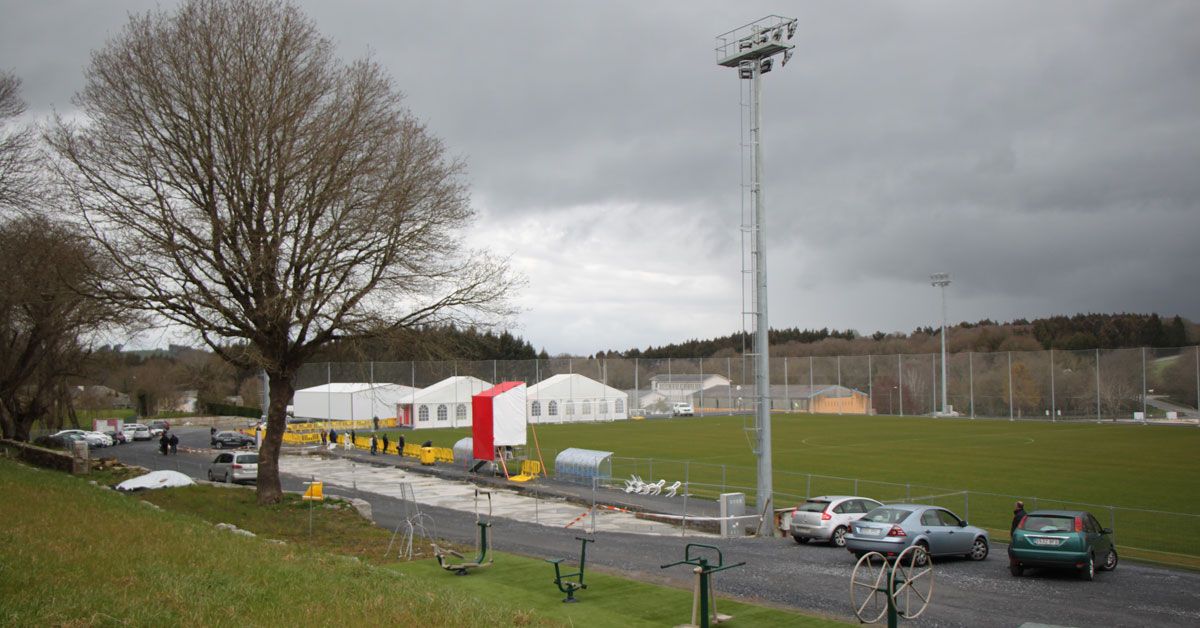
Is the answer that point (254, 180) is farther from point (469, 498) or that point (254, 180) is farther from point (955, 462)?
point (955, 462)

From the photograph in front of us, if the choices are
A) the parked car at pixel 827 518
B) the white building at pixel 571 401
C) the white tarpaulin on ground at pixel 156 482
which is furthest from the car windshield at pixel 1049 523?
the white building at pixel 571 401

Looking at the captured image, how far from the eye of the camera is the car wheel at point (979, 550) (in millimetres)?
20609

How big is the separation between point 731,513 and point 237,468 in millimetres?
22750

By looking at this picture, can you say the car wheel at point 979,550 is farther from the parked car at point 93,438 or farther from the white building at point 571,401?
the white building at point 571,401

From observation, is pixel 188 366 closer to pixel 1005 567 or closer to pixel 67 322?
pixel 67 322

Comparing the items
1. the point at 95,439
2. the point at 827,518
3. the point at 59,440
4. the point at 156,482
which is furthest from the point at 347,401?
Answer: the point at 827,518

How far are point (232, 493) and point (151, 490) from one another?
2.38 meters

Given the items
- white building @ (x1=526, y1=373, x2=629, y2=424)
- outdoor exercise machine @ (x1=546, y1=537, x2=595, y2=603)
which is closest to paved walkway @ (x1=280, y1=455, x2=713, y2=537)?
outdoor exercise machine @ (x1=546, y1=537, x2=595, y2=603)

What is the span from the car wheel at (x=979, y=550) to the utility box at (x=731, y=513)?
631 centimetres

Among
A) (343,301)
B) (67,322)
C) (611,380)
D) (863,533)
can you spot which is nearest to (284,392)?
(343,301)

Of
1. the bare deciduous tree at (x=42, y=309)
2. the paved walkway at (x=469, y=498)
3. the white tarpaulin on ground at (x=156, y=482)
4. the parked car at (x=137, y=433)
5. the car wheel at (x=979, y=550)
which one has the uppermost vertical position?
the bare deciduous tree at (x=42, y=309)

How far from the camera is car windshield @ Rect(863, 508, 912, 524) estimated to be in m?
19.5

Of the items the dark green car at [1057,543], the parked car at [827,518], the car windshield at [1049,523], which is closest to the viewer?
the dark green car at [1057,543]

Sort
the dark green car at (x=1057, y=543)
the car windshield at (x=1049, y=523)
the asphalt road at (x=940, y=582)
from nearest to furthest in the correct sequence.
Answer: the asphalt road at (x=940, y=582), the dark green car at (x=1057, y=543), the car windshield at (x=1049, y=523)
